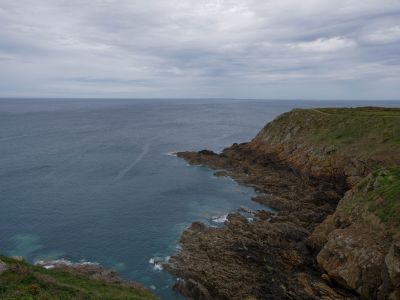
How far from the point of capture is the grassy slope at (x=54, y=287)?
81.9 feet

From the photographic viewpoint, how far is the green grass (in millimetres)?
35519

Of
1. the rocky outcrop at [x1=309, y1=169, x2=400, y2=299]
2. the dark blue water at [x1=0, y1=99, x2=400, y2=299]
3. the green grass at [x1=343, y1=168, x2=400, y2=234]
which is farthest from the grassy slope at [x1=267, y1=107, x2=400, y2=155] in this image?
the rocky outcrop at [x1=309, y1=169, x2=400, y2=299]

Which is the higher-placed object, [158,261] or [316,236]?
[316,236]

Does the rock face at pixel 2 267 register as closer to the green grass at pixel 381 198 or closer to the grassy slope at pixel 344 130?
the green grass at pixel 381 198

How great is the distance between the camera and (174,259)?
128 feet

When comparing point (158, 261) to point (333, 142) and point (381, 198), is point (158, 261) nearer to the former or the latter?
point (381, 198)

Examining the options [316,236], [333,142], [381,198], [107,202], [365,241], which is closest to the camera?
[365,241]

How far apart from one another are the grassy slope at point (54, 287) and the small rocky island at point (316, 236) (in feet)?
19.6

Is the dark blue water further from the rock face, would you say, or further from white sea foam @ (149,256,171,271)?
the rock face

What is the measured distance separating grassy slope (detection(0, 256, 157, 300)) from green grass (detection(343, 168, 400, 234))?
2386cm

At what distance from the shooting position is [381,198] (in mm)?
39031

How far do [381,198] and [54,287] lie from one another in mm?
33278

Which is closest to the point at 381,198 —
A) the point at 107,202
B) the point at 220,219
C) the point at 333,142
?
the point at 220,219

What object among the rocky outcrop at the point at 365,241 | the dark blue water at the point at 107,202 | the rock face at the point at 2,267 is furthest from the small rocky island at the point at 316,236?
the rock face at the point at 2,267
